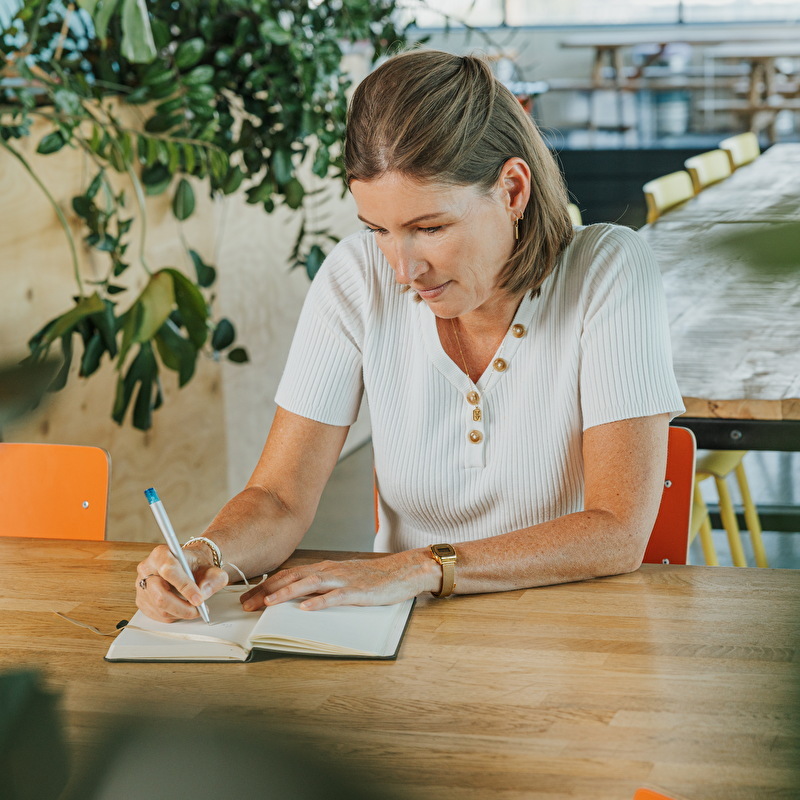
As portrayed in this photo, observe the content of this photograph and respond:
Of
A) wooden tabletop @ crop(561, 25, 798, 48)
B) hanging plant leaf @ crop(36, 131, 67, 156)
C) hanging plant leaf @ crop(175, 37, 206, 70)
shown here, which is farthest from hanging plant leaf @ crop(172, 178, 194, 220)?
wooden tabletop @ crop(561, 25, 798, 48)

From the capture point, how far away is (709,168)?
16.3 ft

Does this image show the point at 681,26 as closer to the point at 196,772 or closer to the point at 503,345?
the point at 503,345

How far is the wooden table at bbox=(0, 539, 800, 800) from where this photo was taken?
88 centimetres

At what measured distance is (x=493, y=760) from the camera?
0.91 meters

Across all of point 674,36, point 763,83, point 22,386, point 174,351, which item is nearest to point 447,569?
point 22,386

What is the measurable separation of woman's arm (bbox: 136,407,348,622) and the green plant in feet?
2.12

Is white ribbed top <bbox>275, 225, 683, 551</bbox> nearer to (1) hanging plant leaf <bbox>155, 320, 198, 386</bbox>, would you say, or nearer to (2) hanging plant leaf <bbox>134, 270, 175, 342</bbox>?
(2) hanging plant leaf <bbox>134, 270, 175, 342</bbox>

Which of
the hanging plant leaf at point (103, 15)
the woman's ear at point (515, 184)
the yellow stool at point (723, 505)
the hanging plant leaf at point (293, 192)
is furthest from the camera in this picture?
the hanging plant leaf at point (293, 192)

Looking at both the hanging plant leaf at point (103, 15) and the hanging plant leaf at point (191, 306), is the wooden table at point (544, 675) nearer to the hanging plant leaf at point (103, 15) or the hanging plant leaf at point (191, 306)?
the hanging plant leaf at point (191, 306)

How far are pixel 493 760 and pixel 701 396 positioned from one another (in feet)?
4.29

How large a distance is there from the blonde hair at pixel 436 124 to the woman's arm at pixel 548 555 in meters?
0.40

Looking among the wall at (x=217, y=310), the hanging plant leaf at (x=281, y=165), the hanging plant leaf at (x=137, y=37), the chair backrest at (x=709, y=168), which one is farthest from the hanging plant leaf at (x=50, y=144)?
the chair backrest at (x=709, y=168)

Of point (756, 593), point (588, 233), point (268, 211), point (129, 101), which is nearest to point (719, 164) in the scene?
point (268, 211)

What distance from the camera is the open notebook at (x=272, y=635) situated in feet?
3.71
